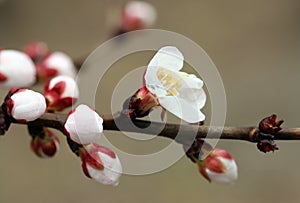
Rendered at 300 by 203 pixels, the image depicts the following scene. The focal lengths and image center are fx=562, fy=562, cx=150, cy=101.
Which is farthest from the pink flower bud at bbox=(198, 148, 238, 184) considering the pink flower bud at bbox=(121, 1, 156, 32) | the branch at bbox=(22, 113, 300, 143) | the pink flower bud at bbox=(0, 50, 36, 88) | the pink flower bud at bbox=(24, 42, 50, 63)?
the pink flower bud at bbox=(121, 1, 156, 32)

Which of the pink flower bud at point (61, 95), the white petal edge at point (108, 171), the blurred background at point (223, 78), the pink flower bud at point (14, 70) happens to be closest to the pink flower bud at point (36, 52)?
the pink flower bud at point (14, 70)

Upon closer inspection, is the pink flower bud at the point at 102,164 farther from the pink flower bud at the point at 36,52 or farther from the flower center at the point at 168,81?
the pink flower bud at the point at 36,52

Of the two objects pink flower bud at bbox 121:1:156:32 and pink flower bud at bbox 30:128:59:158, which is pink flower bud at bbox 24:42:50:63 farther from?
pink flower bud at bbox 30:128:59:158

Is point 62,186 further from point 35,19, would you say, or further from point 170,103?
point 170,103

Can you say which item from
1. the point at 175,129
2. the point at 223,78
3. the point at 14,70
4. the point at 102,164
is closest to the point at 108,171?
the point at 102,164

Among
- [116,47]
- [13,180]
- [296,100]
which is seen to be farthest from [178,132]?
[296,100]

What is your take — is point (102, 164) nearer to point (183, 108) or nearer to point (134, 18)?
point (183, 108)
